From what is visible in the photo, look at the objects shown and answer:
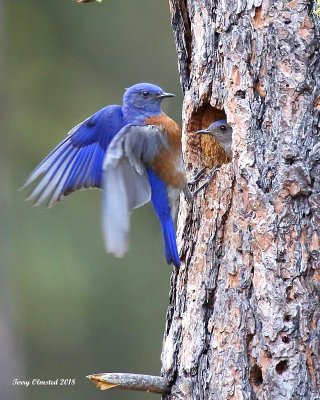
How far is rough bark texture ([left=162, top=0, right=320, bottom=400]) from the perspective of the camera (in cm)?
512

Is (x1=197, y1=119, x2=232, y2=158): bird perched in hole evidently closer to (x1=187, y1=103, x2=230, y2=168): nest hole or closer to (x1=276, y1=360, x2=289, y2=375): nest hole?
(x1=187, y1=103, x2=230, y2=168): nest hole

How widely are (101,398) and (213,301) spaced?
28.7ft

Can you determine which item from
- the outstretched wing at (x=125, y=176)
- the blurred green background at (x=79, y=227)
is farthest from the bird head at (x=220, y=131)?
the blurred green background at (x=79, y=227)

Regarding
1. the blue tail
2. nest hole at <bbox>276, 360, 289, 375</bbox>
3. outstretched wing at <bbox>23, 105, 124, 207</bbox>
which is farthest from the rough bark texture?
outstretched wing at <bbox>23, 105, 124, 207</bbox>

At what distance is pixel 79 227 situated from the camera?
13750 millimetres

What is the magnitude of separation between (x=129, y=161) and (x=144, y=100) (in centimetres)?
95

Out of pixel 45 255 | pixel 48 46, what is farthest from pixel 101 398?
pixel 48 46

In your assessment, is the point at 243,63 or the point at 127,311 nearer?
the point at 243,63

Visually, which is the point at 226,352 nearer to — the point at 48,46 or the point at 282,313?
the point at 282,313

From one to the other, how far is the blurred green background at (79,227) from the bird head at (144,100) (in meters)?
6.29

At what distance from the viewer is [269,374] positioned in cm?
511

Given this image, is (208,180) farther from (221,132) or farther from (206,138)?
(206,138)

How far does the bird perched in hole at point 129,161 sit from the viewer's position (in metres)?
5.86

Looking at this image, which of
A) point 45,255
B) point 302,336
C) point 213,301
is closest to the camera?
point 302,336
